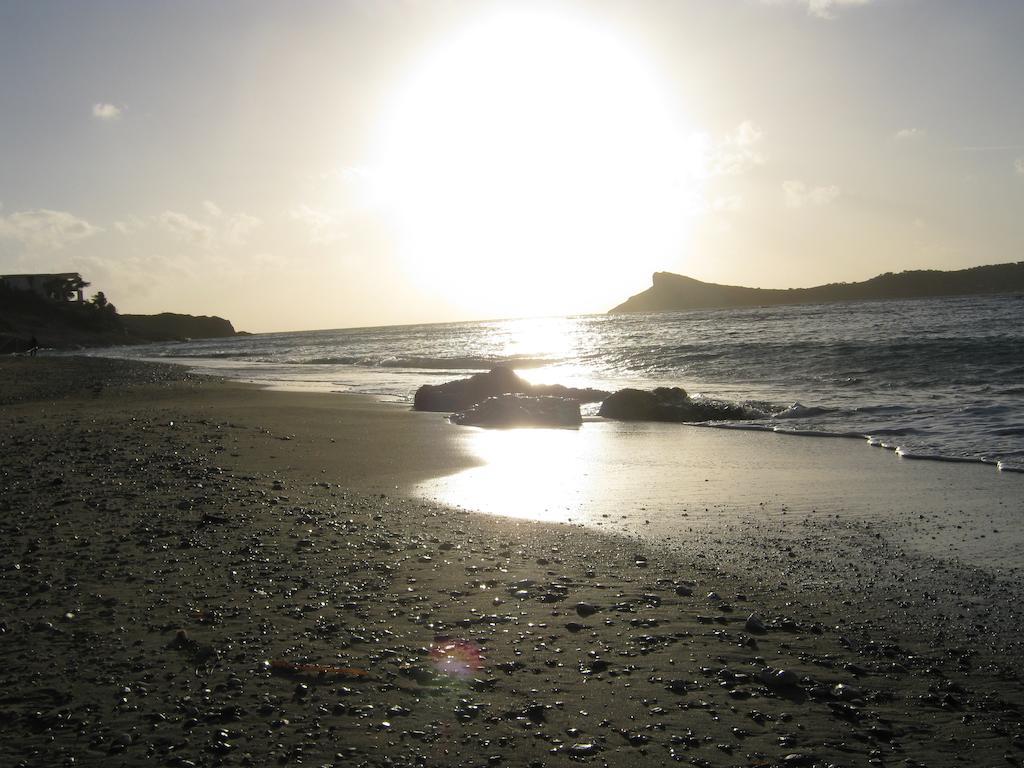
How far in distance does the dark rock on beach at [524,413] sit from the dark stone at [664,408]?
3.63 feet

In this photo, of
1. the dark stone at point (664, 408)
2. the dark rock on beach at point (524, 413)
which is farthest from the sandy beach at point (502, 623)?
the dark stone at point (664, 408)

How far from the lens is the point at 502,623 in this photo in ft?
13.8

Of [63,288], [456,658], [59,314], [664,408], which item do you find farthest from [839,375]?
[63,288]

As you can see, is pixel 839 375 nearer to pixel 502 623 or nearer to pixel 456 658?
Answer: pixel 502 623

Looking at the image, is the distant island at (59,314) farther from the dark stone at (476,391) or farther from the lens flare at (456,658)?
the lens flare at (456,658)

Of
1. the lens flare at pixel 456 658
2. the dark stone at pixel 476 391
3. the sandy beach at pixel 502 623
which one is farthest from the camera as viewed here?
the dark stone at pixel 476 391

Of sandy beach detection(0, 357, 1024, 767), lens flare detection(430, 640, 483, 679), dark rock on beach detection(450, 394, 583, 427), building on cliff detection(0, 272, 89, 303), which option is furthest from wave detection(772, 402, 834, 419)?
building on cliff detection(0, 272, 89, 303)

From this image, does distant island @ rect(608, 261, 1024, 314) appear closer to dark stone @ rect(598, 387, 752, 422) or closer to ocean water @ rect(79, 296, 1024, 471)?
ocean water @ rect(79, 296, 1024, 471)

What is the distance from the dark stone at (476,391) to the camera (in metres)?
17.2

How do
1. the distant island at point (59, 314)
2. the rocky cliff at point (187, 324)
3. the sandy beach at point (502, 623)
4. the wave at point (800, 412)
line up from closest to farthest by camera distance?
the sandy beach at point (502, 623) → the wave at point (800, 412) → the distant island at point (59, 314) → the rocky cliff at point (187, 324)

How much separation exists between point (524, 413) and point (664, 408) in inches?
106

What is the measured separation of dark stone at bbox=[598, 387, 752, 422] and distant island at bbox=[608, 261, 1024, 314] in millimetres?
83926

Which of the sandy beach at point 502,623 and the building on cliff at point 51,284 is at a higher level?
the building on cliff at point 51,284

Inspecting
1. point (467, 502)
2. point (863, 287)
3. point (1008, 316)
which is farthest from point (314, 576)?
point (863, 287)
